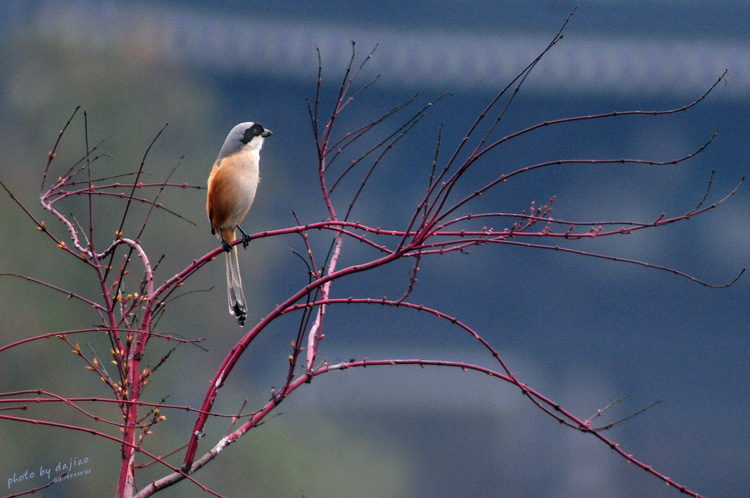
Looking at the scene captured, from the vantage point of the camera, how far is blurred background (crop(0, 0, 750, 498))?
18.8 ft

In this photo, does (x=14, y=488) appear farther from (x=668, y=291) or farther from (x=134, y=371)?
(x=668, y=291)

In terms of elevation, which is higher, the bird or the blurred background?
the blurred background

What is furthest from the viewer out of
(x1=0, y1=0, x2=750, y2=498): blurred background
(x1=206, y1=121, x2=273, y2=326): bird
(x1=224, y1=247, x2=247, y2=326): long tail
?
(x1=0, y1=0, x2=750, y2=498): blurred background

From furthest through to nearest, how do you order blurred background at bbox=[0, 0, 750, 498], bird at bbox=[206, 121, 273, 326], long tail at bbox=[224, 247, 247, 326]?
blurred background at bbox=[0, 0, 750, 498] → bird at bbox=[206, 121, 273, 326] → long tail at bbox=[224, 247, 247, 326]

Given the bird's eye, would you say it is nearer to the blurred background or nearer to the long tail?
the long tail

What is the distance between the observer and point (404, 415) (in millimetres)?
6742

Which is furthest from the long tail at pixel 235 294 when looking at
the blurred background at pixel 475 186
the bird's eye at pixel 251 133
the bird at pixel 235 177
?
the blurred background at pixel 475 186

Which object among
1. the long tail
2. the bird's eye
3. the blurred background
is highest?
the blurred background

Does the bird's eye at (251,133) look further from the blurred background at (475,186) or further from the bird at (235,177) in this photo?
the blurred background at (475,186)

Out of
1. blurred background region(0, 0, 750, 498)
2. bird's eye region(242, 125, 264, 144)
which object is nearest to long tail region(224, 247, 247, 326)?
bird's eye region(242, 125, 264, 144)

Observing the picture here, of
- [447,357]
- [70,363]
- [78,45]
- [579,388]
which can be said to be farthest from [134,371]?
[579,388]

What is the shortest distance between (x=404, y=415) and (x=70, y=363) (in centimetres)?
284

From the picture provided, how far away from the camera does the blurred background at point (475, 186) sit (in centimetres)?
572

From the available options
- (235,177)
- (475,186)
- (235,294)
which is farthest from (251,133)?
(475,186)
